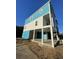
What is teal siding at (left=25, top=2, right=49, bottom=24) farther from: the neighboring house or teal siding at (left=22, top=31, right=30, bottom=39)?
teal siding at (left=22, top=31, right=30, bottom=39)

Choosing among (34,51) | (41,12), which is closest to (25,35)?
(34,51)

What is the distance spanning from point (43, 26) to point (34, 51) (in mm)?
312

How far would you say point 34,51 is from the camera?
77.0 inches

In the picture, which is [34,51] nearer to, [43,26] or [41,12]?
[43,26]

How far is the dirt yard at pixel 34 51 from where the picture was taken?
6.23ft

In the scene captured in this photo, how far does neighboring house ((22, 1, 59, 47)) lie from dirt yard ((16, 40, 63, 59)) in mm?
71

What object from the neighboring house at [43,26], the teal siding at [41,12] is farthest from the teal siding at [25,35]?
the teal siding at [41,12]

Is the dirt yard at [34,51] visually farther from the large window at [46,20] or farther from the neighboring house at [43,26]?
the large window at [46,20]

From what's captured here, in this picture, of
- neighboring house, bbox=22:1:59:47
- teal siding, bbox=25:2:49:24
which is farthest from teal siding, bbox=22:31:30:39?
teal siding, bbox=25:2:49:24

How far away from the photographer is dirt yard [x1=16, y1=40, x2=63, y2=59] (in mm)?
1898
